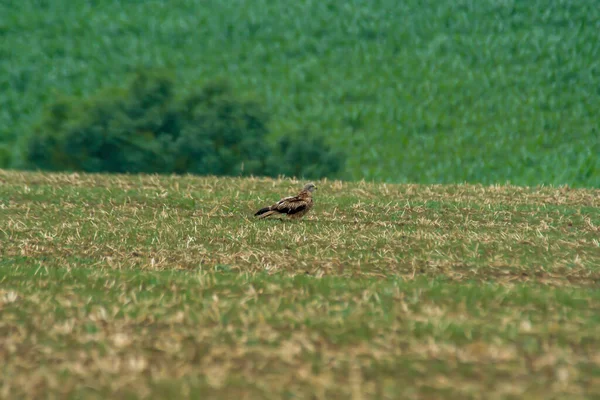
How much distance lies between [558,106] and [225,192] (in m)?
28.4

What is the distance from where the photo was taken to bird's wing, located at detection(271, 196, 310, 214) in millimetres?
16781

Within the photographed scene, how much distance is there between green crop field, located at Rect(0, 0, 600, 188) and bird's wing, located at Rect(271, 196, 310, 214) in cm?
1988

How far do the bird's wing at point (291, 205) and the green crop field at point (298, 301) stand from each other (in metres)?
0.27

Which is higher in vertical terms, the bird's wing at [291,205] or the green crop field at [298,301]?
the green crop field at [298,301]

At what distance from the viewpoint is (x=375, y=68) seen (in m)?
51.2

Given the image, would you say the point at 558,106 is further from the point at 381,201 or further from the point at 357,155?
the point at 381,201

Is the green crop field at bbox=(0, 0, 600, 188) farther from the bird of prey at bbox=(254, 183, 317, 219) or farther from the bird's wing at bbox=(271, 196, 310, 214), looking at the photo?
the bird's wing at bbox=(271, 196, 310, 214)

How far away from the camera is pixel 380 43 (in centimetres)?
5366

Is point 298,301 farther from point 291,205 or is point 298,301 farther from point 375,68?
point 375,68

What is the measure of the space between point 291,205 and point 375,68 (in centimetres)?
3531

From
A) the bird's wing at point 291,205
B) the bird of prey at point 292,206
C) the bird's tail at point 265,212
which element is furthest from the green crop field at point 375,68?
the bird's wing at point 291,205

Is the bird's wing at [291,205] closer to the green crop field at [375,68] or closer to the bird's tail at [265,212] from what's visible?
the bird's tail at [265,212]

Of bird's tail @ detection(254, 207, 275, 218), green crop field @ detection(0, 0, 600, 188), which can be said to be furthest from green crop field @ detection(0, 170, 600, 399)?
green crop field @ detection(0, 0, 600, 188)

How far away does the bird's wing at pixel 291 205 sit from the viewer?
55.1 feet
